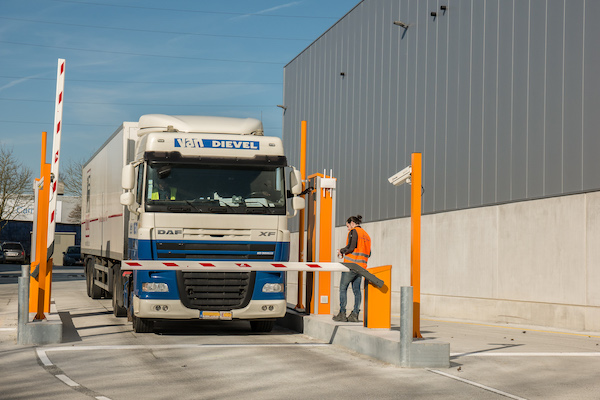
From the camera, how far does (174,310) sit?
12.8 m

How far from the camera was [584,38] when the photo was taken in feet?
52.8

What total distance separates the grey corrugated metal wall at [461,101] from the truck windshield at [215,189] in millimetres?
6571

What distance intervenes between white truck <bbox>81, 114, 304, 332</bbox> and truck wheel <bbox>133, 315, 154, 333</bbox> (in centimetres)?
2

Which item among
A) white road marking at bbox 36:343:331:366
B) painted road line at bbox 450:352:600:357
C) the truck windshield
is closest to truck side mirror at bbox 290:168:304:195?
the truck windshield

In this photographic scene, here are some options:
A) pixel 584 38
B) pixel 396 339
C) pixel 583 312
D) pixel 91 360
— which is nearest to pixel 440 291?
pixel 583 312

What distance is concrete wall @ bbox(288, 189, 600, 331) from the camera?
15.9 metres

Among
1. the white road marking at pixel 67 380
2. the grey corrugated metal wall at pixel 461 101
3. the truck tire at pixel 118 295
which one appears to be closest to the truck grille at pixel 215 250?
the truck tire at pixel 118 295

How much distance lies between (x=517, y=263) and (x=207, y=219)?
27.4 feet

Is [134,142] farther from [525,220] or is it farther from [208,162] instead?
[525,220]

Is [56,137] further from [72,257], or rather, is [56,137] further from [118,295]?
[72,257]

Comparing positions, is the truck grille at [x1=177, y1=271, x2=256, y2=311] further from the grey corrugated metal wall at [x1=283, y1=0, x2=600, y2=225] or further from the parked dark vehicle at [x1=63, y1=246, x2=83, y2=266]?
the parked dark vehicle at [x1=63, y1=246, x2=83, y2=266]

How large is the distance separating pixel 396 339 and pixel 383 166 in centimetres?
1575

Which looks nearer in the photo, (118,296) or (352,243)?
(352,243)

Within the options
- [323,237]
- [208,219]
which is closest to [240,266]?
[208,219]
